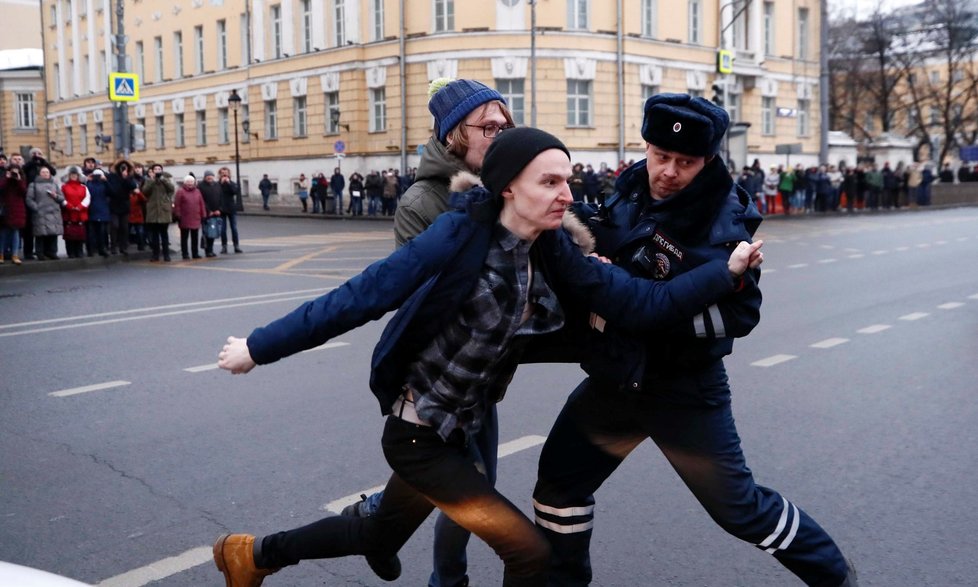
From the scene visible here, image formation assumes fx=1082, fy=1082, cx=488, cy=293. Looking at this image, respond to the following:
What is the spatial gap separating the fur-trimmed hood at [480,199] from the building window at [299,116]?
4332 centimetres

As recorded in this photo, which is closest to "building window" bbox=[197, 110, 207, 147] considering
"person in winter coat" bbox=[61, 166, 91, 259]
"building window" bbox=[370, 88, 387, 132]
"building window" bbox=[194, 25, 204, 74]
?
"building window" bbox=[194, 25, 204, 74]

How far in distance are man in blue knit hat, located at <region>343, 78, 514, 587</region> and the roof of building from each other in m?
74.9

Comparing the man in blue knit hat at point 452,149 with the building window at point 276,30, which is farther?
the building window at point 276,30

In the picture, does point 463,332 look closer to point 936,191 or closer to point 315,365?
point 315,365

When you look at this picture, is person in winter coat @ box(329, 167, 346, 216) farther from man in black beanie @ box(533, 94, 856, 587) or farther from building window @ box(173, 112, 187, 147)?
man in black beanie @ box(533, 94, 856, 587)

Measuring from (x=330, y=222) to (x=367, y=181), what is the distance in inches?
106

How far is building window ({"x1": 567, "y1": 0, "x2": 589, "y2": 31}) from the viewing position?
Result: 1597 inches

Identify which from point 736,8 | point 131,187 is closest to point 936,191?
point 736,8

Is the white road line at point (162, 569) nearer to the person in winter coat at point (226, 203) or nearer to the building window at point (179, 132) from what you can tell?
the person in winter coat at point (226, 203)

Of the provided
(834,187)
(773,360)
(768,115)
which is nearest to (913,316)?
(773,360)

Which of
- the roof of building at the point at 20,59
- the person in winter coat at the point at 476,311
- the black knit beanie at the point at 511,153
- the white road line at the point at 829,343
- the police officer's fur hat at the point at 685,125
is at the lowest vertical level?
the white road line at the point at 829,343

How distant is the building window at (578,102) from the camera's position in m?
40.5

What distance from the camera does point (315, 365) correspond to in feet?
28.5

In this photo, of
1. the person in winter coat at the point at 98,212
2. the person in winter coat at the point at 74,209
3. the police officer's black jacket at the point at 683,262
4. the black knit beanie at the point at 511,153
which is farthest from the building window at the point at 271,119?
the black knit beanie at the point at 511,153
